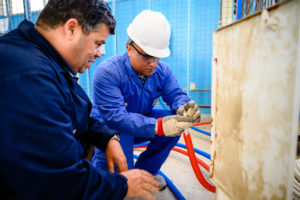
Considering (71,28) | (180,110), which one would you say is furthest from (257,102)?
(180,110)

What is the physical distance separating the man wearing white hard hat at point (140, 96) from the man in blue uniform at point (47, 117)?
487 mm

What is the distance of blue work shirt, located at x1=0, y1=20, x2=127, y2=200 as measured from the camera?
47 cm

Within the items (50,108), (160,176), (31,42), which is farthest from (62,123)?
(160,176)

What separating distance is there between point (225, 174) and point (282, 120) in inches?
12.4

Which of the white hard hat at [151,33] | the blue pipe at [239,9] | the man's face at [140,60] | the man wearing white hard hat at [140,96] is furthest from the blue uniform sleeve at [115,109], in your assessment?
the blue pipe at [239,9]

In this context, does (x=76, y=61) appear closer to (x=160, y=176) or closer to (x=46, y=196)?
(x=46, y=196)

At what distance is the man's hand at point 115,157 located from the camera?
90 cm

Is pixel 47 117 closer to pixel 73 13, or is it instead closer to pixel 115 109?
pixel 73 13

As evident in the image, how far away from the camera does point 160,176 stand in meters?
1.40

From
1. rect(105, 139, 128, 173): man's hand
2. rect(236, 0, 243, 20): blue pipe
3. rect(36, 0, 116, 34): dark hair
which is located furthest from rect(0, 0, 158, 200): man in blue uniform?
rect(236, 0, 243, 20): blue pipe

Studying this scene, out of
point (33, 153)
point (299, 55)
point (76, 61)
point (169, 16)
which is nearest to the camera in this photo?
point (299, 55)

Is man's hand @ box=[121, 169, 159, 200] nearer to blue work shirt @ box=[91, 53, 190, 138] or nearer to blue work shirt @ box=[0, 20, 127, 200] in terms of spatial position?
blue work shirt @ box=[0, 20, 127, 200]

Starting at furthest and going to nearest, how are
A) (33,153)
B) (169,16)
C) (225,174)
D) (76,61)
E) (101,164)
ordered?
1. (169,16)
2. (101,164)
3. (76,61)
4. (225,174)
5. (33,153)

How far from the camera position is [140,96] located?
4.83ft
